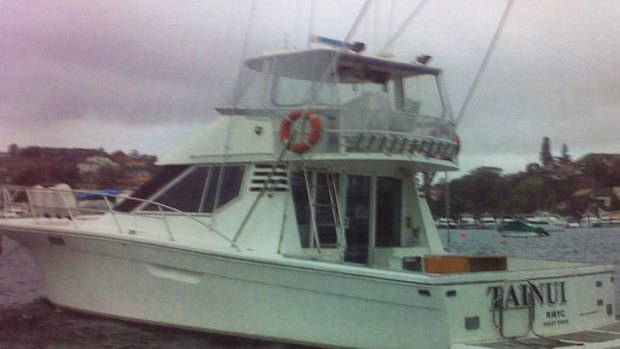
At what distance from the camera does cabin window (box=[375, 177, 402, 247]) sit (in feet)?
32.9

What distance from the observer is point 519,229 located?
53.5m

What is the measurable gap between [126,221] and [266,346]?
2856 mm

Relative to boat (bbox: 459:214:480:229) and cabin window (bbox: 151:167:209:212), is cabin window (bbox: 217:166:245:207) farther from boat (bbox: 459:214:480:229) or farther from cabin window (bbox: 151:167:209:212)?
boat (bbox: 459:214:480:229)

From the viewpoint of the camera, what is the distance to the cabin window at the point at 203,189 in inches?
388

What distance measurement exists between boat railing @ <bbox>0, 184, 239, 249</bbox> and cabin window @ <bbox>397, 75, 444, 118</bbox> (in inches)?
114

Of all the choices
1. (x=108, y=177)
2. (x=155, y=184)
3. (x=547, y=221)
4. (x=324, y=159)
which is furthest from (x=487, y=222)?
(x=324, y=159)

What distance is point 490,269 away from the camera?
9.26 metres

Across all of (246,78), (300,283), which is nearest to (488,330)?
(300,283)

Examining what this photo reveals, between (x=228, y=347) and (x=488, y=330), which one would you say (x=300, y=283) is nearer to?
(x=228, y=347)

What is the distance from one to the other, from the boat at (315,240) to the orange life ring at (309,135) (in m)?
0.02

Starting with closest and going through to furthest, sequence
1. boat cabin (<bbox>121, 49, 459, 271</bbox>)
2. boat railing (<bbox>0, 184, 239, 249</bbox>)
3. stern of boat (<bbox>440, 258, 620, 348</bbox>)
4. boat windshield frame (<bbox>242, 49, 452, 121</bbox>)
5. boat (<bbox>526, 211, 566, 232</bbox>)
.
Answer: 1. stern of boat (<bbox>440, 258, 620, 348</bbox>)
2. boat cabin (<bbox>121, 49, 459, 271</bbox>)
3. boat windshield frame (<bbox>242, 49, 452, 121</bbox>)
4. boat railing (<bbox>0, 184, 239, 249</bbox>)
5. boat (<bbox>526, 211, 566, 232</bbox>)

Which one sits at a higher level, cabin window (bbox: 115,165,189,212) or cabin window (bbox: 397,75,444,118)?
cabin window (bbox: 397,75,444,118)

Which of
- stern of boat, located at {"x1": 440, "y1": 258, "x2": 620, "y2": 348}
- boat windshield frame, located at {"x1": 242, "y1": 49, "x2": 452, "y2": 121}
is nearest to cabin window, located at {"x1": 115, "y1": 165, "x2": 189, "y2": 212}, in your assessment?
boat windshield frame, located at {"x1": 242, "y1": 49, "x2": 452, "y2": 121}

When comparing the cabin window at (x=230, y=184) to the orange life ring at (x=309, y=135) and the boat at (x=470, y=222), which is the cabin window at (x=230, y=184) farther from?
the boat at (x=470, y=222)
